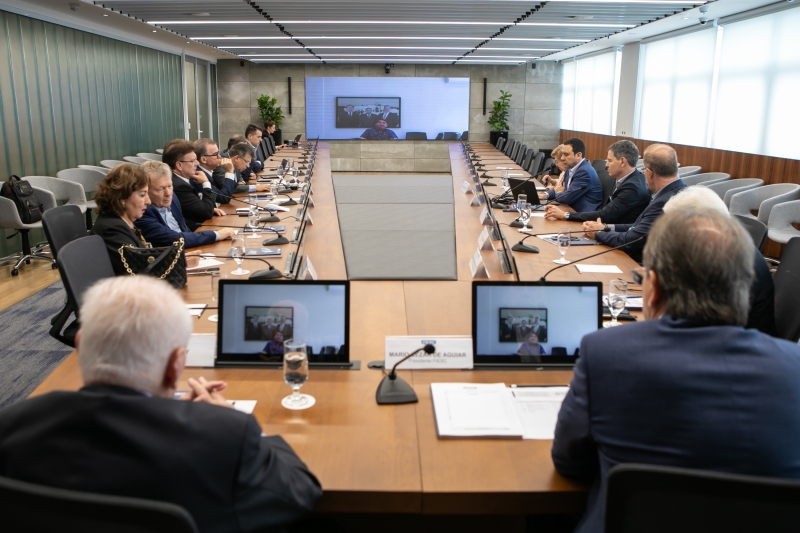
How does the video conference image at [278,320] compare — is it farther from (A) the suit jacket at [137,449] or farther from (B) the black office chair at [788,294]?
(B) the black office chair at [788,294]

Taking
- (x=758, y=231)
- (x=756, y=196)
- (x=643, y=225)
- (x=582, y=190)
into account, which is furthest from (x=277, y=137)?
(x=758, y=231)

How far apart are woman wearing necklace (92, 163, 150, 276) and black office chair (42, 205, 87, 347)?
Result: 254mm

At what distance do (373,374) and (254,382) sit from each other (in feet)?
1.24

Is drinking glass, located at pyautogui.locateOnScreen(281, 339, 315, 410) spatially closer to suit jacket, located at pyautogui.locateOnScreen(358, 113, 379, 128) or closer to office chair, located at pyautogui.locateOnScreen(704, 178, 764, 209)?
office chair, located at pyautogui.locateOnScreen(704, 178, 764, 209)

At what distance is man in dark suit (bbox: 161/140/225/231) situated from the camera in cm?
524

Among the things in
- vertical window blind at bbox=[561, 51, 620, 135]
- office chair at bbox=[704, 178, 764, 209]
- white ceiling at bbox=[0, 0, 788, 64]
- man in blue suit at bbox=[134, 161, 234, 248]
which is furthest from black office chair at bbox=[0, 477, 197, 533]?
vertical window blind at bbox=[561, 51, 620, 135]

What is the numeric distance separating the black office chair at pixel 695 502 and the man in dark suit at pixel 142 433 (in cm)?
65

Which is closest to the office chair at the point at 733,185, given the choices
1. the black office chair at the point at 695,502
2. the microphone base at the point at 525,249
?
the microphone base at the point at 525,249

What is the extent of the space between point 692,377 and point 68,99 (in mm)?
9197

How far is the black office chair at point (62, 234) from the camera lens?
3.28 metres

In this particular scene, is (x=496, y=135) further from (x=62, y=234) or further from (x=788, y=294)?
(x=788, y=294)

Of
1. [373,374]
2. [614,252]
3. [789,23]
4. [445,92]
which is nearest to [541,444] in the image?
[373,374]

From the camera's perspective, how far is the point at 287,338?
218 centimetres

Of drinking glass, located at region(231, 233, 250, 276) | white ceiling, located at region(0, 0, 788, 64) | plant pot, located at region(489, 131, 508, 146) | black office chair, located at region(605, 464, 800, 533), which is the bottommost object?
drinking glass, located at region(231, 233, 250, 276)
